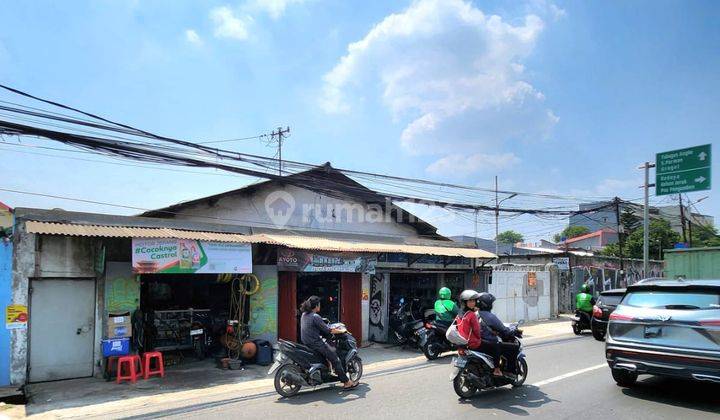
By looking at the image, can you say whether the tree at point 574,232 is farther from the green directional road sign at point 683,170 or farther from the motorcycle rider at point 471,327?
the motorcycle rider at point 471,327

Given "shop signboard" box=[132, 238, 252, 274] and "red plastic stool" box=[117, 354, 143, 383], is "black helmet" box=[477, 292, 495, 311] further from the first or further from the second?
"red plastic stool" box=[117, 354, 143, 383]

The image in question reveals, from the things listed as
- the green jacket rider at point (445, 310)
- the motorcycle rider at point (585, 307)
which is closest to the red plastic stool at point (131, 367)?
the green jacket rider at point (445, 310)

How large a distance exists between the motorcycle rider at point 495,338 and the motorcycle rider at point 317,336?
2299 mm

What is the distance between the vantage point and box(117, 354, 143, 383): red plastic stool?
9266 millimetres

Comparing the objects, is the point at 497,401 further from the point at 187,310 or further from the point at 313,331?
the point at 187,310

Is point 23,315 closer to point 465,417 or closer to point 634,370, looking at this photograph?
point 465,417

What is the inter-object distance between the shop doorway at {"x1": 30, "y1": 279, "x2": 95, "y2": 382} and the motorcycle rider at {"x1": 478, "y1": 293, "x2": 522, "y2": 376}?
7.81 meters

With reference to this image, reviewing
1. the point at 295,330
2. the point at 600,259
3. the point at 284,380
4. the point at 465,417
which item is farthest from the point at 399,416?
the point at 600,259

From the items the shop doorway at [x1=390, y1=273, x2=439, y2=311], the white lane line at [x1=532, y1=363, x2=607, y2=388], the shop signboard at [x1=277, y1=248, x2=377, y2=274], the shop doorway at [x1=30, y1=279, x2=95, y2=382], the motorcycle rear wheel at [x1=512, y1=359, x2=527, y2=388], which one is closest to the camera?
the motorcycle rear wheel at [x1=512, y1=359, x2=527, y2=388]

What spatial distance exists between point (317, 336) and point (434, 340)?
4566 mm

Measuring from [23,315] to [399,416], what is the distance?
7.27 m

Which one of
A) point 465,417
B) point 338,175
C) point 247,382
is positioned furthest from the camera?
point 338,175

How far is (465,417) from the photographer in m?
6.05

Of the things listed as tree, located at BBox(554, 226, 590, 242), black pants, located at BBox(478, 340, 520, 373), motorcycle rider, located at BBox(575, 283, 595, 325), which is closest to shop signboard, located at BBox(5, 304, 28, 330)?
black pants, located at BBox(478, 340, 520, 373)
